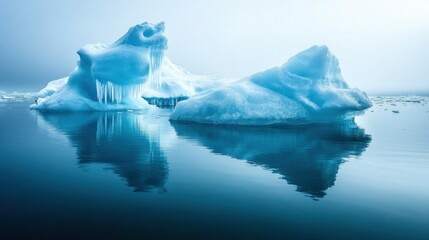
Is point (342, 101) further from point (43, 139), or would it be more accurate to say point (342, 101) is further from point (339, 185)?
point (43, 139)

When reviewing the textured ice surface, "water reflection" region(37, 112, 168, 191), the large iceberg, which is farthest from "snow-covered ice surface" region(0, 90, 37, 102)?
"water reflection" region(37, 112, 168, 191)

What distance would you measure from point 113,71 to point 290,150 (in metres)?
22.4

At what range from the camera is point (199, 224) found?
4.88 m

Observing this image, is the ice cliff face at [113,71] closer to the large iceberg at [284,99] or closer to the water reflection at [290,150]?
the large iceberg at [284,99]

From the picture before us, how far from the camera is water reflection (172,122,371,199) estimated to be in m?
7.65

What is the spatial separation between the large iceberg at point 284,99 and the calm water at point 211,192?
22.2ft

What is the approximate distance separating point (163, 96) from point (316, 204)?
42777mm

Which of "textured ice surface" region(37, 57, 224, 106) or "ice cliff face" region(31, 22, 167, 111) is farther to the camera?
"textured ice surface" region(37, 57, 224, 106)

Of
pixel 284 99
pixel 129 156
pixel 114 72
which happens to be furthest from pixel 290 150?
pixel 114 72

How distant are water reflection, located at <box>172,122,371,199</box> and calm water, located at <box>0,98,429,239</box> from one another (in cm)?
5

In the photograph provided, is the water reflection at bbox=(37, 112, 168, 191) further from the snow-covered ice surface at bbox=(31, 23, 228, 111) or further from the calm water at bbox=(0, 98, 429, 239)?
the snow-covered ice surface at bbox=(31, 23, 228, 111)

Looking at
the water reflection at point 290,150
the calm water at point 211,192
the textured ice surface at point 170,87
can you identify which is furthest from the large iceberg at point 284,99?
the textured ice surface at point 170,87

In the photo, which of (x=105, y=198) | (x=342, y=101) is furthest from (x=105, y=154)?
(x=342, y=101)

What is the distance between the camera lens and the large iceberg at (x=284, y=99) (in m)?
18.6
